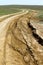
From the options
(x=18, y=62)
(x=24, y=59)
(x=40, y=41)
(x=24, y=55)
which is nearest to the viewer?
(x=18, y=62)

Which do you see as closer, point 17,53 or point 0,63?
point 0,63

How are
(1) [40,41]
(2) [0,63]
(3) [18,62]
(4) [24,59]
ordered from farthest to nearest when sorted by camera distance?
(1) [40,41]
(4) [24,59]
(3) [18,62]
(2) [0,63]

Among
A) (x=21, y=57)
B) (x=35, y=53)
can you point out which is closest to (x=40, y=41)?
(x=35, y=53)

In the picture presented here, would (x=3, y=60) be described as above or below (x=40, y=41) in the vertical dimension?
above

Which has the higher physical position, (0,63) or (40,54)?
(0,63)

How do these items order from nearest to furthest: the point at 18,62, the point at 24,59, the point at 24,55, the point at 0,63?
1. the point at 0,63
2. the point at 18,62
3. the point at 24,59
4. the point at 24,55

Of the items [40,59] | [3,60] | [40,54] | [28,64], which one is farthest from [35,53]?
[3,60]

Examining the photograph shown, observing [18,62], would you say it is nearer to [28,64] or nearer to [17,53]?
[28,64]

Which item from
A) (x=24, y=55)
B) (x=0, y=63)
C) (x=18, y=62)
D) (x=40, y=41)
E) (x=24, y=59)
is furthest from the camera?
(x=40, y=41)

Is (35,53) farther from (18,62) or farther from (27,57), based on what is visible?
(18,62)
